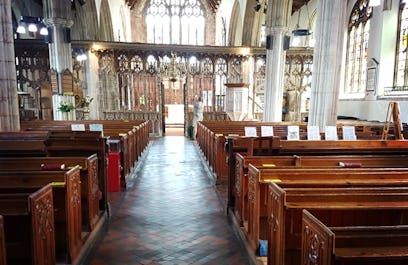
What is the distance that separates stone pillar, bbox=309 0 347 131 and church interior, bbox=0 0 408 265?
0.02 m

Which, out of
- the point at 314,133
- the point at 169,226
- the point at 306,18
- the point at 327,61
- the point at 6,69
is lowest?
the point at 169,226

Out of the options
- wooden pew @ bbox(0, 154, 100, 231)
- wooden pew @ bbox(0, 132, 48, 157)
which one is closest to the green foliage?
wooden pew @ bbox(0, 132, 48, 157)

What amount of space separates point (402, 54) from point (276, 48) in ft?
14.8

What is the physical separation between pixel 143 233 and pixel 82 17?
1374 cm

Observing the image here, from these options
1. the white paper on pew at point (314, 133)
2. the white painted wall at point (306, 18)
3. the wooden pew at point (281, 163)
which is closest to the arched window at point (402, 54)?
the white paper on pew at point (314, 133)

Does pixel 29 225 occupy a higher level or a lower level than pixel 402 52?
lower

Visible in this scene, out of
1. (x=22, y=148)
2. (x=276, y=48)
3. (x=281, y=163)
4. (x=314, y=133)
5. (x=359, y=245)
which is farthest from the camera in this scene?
(x=276, y=48)

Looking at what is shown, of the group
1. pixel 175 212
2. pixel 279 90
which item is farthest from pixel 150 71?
pixel 175 212

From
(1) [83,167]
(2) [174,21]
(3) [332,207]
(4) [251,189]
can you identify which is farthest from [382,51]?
(2) [174,21]

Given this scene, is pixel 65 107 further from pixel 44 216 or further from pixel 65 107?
pixel 44 216

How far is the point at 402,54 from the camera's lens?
11109 millimetres

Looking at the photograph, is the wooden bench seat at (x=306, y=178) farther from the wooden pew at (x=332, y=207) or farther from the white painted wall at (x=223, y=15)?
the white painted wall at (x=223, y=15)

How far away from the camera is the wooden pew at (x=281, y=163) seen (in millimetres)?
3780

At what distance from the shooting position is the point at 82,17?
14711mm
